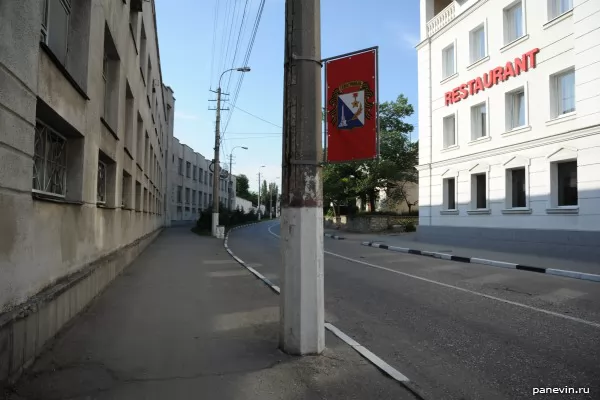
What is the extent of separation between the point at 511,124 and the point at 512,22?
407 cm

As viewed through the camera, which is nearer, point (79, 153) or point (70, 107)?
point (70, 107)

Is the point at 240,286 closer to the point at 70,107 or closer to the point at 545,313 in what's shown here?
the point at 70,107

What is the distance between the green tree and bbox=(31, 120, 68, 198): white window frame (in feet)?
363

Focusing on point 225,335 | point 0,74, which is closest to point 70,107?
point 0,74

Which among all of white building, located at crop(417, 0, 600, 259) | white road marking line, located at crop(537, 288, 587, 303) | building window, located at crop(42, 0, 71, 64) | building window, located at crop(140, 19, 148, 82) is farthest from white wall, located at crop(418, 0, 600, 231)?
building window, located at crop(42, 0, 71, 64)

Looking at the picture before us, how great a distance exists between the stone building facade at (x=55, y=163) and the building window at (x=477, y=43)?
15.1 metres

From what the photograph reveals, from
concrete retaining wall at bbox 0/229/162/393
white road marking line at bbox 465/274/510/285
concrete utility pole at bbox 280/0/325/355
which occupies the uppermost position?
concrete utility pole at bbox 280/0/325/355

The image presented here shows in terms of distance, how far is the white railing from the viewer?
70.3ft

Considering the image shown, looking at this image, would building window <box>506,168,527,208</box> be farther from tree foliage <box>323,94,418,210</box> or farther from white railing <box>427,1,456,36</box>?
tree foliage <box>323,94,418,210</box>

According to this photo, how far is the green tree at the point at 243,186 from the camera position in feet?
388

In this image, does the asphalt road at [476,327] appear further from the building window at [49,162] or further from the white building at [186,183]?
the white building at [186,183]

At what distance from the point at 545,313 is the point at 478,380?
11.6ft

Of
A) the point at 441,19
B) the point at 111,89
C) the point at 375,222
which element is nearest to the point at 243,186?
the point at 375,222

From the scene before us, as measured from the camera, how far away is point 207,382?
4086mm
